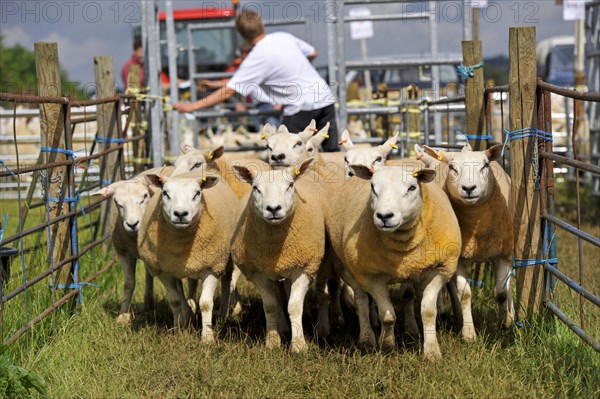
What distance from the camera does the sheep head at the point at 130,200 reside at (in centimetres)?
614

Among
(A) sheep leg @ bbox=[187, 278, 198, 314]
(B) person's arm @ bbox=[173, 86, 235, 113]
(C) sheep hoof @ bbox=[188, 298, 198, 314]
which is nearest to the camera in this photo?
(C) sheep hoof @ bbox=[188, 298, 198, 314]

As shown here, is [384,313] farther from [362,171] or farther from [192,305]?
[192,305]

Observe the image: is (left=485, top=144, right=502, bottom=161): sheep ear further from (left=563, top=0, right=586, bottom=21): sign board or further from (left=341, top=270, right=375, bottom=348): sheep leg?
(left=563, top=0, right=586, bottom=21): sign board

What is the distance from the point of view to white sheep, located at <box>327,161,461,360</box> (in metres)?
4.86

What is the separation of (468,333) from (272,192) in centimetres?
154

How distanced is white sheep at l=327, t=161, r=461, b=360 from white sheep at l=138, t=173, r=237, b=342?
98 centimetres

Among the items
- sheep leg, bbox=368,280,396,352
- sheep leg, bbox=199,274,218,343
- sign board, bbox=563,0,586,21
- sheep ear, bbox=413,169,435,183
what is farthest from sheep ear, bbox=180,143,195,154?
sign board, bbox=563,0,586,21

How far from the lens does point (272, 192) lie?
5238mm

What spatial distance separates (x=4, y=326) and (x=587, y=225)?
7.27m

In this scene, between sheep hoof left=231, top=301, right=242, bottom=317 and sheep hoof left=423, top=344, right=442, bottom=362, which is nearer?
sheep hoof left=423, top=344, right=442, bottom=362

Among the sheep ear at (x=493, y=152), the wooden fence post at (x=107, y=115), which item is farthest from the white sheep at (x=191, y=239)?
the wooden fence post at (x=107, y=115)

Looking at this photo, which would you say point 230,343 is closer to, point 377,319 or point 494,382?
point 377,319

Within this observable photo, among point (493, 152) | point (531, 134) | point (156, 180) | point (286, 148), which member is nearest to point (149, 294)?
point (156, 180)

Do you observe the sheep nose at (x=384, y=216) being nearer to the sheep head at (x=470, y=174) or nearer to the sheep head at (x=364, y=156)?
the sheep head at (x=470, y=174)
